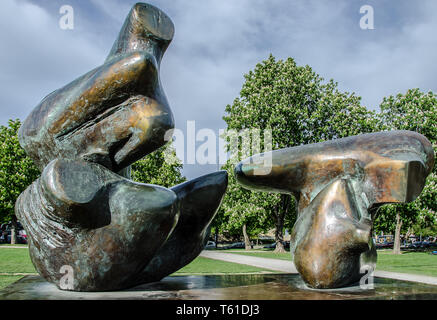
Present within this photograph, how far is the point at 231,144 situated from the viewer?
79.8 ft

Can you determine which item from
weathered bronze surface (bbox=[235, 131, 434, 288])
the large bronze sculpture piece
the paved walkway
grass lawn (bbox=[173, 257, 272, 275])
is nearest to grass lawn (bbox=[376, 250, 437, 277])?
the paved walkway

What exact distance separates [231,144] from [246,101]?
3427mm

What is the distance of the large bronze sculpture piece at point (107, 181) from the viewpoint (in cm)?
439

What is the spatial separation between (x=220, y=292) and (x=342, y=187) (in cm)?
218

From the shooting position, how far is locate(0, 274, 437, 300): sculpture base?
4.19 m

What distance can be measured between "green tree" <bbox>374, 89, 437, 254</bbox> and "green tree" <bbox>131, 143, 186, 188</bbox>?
58.3 feet

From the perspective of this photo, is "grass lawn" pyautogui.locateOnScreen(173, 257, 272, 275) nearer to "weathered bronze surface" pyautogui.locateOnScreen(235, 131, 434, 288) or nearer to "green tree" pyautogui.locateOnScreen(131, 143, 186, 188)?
"weathered bronze surface" pyautogui.locateOnScreen(235, 131, 434, 288)

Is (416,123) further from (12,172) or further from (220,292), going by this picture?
(12,172)

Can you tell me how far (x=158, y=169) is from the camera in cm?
3469

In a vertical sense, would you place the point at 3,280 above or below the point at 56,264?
below

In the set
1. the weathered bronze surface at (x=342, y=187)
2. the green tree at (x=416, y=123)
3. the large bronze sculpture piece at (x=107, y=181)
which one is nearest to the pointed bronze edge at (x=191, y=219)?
the large bronze sculpture piece at (x=107, y=181)
